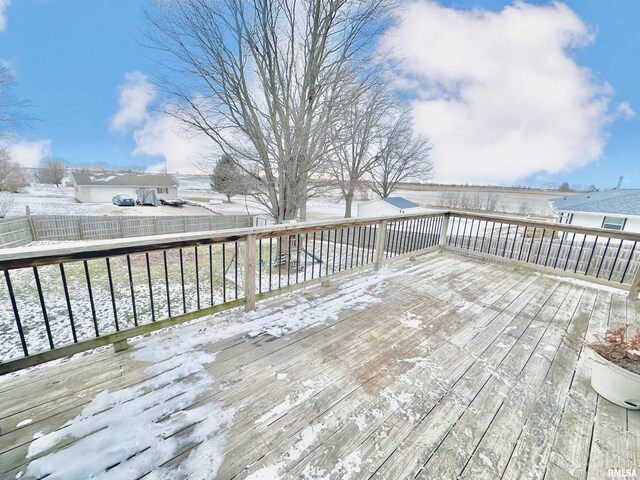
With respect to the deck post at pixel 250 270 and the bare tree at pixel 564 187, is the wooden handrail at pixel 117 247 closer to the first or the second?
the deck post at pixel 250 270

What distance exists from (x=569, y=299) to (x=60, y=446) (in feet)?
15.8

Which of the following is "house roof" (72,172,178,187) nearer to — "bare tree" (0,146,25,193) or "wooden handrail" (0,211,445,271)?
"bare tree" (0,146,25,193)

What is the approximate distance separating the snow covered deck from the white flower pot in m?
0.07

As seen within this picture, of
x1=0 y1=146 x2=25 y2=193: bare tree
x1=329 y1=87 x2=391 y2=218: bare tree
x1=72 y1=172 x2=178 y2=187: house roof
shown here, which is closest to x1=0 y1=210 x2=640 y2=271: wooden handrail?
x1=329 y1=87 x2=391 y2=218: bare tree

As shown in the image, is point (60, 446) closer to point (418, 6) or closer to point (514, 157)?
point (418, 6)

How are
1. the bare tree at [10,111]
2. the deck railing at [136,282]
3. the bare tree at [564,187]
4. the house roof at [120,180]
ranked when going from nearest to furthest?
the deck railing at [136,282] → the bare tree at [10,111] → the house roof at [120,180] → the bare tree at [564,187]

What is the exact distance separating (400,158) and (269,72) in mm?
13846

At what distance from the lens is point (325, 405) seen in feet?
4.95

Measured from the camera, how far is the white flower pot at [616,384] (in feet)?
4.96

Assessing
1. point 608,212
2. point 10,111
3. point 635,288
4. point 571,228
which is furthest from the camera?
point 608,212

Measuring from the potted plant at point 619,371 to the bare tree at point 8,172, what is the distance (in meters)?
32.7

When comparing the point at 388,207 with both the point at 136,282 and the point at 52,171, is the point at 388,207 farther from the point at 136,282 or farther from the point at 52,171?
the point at 52,171

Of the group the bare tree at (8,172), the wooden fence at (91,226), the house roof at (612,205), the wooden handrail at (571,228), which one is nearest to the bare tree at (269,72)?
the wooden handrail at (571,228)

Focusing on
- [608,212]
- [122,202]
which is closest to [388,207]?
[608,212]
